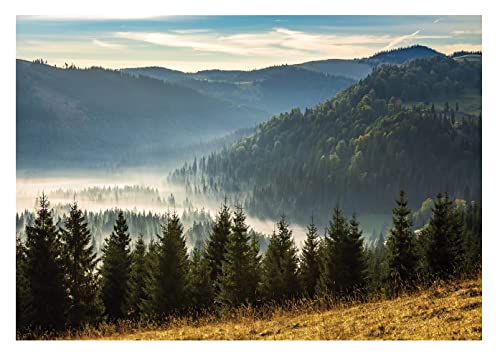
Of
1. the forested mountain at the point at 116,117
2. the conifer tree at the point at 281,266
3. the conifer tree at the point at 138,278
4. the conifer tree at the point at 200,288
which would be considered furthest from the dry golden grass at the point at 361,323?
the forested mountain at the point at 116,117

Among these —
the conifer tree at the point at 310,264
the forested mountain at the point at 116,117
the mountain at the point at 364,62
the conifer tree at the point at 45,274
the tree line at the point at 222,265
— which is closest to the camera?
the conifer tree at the point at 45,274

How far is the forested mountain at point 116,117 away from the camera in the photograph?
16.0m

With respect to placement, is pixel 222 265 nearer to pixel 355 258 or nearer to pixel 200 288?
pixel 200 288

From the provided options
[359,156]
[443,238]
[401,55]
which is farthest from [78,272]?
[443,238]

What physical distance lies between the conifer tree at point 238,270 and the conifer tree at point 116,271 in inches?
126

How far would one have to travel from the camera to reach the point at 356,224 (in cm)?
1605

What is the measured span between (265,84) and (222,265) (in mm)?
5212

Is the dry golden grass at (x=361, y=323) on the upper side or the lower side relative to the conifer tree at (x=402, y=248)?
lower

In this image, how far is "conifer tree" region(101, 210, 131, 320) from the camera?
1734cm
